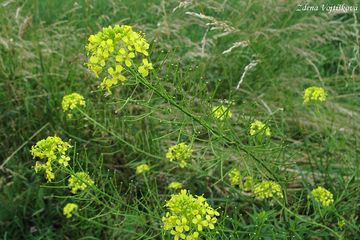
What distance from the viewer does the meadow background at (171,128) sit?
2.25 metres

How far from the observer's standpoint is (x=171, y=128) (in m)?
2.92

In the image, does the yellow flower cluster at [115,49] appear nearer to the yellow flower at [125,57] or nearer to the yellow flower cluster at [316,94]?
the yellow flower at [125,57]

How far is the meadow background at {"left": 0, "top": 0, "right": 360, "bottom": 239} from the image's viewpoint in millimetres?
2248

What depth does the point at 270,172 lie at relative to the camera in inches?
75.2

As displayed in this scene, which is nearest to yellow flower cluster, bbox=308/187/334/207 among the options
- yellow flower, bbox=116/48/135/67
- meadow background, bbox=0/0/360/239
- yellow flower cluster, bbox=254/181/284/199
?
meadow background, bbox=0/0/360/239

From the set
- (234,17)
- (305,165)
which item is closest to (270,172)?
(305,165)

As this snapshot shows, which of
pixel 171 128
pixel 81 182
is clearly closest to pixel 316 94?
pixel 171 128

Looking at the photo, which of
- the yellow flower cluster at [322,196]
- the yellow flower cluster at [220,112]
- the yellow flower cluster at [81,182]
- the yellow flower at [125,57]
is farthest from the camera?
the yellow flower cluster at [322,196]

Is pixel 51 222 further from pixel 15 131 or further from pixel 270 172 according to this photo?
pixel 270 172

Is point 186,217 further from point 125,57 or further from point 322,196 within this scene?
point 322,196

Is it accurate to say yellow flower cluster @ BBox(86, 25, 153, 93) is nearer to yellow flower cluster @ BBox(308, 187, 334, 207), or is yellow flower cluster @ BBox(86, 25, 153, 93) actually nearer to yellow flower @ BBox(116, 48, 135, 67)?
yellow flower @ BBox(116, 48, 135, 67)

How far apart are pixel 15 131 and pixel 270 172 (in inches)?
62.4


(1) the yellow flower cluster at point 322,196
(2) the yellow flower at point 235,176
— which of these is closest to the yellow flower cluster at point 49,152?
(2) the yellow flower at point 235,176

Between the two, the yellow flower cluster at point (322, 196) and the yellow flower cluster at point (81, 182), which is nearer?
the yellow flower cluster at point (81, 182)
